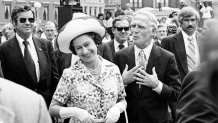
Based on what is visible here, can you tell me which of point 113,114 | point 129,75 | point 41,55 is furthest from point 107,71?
point 41,55

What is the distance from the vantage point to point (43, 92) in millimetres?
7344

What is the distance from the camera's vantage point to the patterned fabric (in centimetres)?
499

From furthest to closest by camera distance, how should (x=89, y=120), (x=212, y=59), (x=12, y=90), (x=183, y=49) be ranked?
(x=183, y=49) < (x=89, y=120) < (x=12, y=90) < (x=212, y=59)

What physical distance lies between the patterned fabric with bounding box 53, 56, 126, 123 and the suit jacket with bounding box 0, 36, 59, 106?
2137mm

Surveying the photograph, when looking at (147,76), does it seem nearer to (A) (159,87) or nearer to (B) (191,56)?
(A) (159,87)

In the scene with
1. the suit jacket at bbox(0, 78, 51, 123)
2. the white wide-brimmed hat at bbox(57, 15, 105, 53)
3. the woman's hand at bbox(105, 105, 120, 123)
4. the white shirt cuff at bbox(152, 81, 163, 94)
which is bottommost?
the woman's hand at bbox(105, 105, 120, 123)

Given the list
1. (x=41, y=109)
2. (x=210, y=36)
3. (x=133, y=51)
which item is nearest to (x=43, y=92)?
(x=133, y=51)

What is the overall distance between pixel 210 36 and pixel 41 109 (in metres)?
1.00

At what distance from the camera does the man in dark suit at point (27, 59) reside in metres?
7.13

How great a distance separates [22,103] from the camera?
193 centimetres

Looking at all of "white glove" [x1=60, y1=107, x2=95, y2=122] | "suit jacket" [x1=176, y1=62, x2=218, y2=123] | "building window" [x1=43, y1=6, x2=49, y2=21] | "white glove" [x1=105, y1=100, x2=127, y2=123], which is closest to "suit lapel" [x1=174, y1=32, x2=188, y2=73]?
"white glove" [x1=105, y1=100, x2=127, y2=123]

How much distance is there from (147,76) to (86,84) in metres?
1.08

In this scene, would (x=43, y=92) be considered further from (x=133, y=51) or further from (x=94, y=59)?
(x=94, y=59)

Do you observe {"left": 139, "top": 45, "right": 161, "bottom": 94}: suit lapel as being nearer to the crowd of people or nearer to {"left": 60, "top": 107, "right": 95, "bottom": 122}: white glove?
the crowd of people
